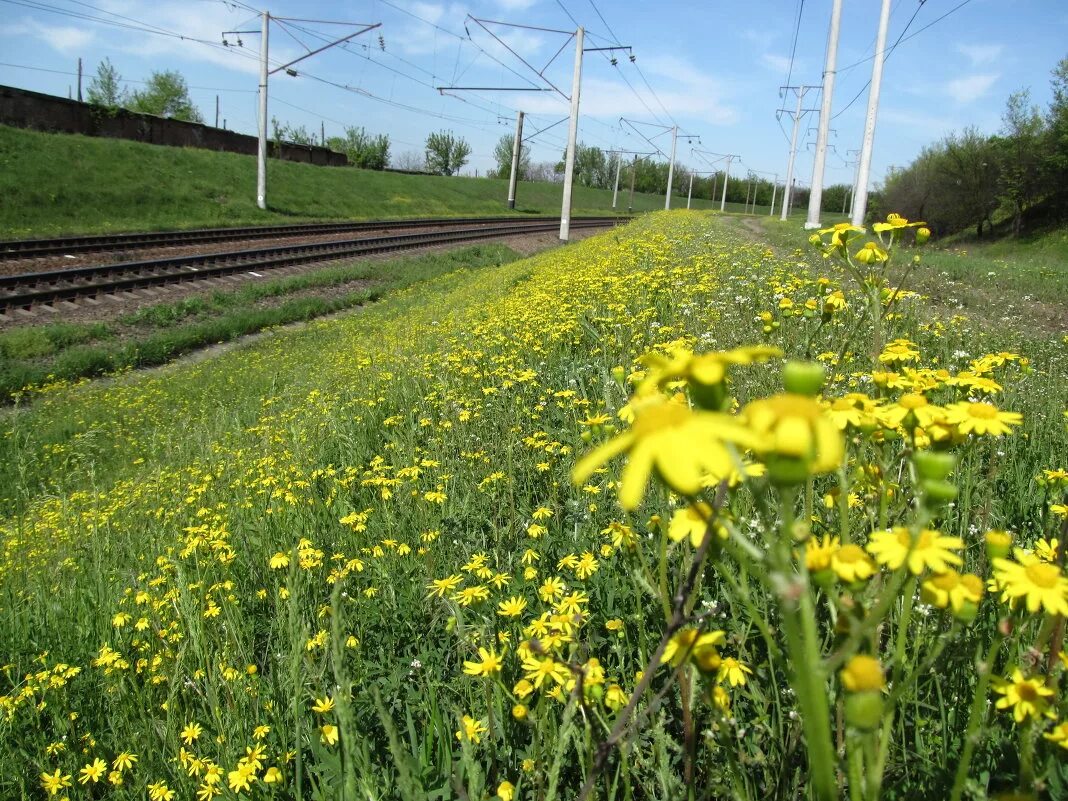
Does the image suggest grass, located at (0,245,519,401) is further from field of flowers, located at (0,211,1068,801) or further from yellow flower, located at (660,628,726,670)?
yellow flower, located at (660,628,726,670)

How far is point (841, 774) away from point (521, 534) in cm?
171

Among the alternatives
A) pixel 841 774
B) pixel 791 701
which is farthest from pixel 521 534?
pixel 841 774

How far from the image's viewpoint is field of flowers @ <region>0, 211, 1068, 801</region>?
2.83ft

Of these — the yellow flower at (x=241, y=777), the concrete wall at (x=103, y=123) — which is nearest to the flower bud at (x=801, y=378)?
the yellow flower at (x=241, y=777)

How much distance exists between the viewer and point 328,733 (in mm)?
1702

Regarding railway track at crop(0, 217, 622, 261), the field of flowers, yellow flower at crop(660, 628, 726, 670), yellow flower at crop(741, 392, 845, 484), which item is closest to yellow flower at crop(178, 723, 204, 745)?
the field of flowers

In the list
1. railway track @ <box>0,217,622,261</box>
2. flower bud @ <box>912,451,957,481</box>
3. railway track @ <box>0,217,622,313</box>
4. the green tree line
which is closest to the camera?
flower bud @ <box>912,451,957,481</box>

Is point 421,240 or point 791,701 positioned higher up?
point 421,240

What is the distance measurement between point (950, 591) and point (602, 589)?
1.43 metres

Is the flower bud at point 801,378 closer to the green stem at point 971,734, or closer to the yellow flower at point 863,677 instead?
the yellow flower at point 863,677

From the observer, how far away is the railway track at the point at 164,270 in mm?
11133

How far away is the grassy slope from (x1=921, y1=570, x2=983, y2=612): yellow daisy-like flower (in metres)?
21.3

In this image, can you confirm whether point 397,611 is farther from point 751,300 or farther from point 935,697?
point 751,300

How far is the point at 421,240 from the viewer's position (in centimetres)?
Answer: 2194
